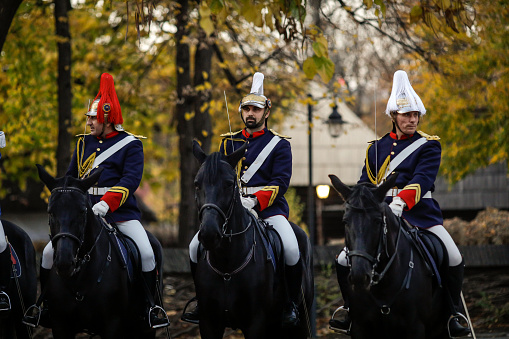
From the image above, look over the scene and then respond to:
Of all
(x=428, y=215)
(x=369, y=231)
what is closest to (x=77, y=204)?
(x=369, y=231)

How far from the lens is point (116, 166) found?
873cm

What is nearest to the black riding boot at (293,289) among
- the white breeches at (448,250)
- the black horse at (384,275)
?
the white breeches at (448,250)

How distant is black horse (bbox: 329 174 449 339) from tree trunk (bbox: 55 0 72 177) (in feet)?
30.8

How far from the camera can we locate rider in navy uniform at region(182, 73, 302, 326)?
8406mm

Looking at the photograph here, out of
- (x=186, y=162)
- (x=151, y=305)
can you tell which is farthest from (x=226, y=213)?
(x=186, y=162)

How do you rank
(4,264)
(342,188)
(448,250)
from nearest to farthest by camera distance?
1. (342,188)
2. (448,250)
3. (4,264)

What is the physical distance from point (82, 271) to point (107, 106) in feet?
6.46

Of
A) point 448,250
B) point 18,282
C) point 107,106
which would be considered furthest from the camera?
point 18,282

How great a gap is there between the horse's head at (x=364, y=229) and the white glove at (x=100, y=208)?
2.59m

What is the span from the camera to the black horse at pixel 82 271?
707cm

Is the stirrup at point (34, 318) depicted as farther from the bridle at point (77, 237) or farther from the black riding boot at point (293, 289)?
the black riding boot at point (293, 289)

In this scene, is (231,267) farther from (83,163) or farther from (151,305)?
(83,163)

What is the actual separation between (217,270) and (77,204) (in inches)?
58.4

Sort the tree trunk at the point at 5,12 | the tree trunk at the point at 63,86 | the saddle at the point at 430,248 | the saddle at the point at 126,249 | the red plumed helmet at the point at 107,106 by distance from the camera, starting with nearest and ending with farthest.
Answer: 1. the saddle at the point at 430,248
2. the saddle at the point at 126,249
3. the red plumed helmet at the point at 107,106
4. the tree trunk at the point at 5,12
5. the tree trunk at the point at 63,86
